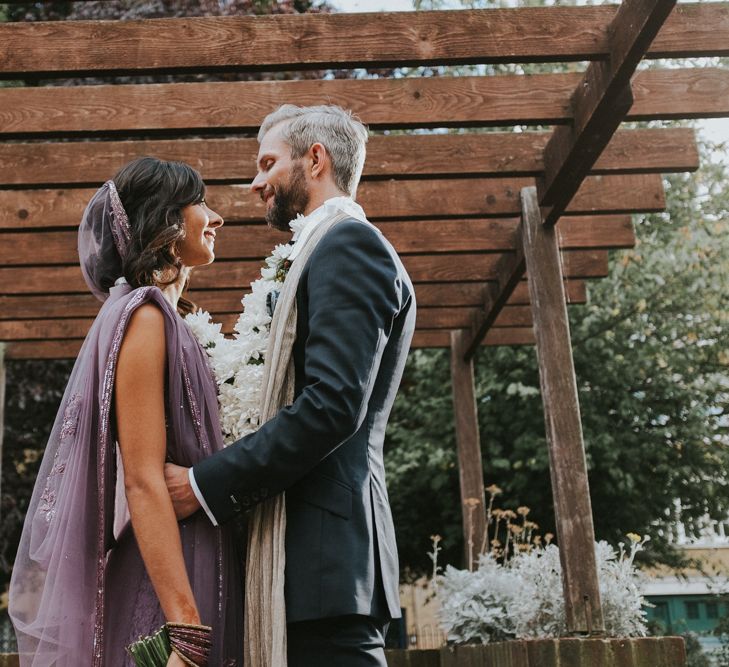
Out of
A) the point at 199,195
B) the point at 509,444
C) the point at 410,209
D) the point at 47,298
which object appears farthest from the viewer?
the point at 509,444

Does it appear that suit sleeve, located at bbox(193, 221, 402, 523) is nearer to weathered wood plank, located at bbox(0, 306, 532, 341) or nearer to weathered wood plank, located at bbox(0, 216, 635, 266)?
weathered wood plank, located at bbox(0, 216, 635, 266)

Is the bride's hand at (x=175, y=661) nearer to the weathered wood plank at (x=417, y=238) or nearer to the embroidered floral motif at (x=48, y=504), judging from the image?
the embroidered floral motif at (x=48, y=504)

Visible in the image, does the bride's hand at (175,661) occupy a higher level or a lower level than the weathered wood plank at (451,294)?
lower

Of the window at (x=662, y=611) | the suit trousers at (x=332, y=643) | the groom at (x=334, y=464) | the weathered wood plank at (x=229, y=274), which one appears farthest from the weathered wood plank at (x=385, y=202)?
the window at (x=662, y=611)

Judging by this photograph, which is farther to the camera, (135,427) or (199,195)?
(199,195)

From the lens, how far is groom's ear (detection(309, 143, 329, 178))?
7.81 ft

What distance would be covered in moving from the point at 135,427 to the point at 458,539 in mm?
9955

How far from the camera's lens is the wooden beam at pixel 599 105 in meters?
3.87

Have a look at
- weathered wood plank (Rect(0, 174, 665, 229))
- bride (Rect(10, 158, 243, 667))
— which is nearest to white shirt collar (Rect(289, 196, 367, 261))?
bride (Rect(10, 158, 243, 667))

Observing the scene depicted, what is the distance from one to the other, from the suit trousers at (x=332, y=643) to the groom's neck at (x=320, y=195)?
98 centimetres

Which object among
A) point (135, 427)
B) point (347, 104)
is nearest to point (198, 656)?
point (135, 427)

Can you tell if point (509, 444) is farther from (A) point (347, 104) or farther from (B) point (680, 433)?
(A) point (347, 104)

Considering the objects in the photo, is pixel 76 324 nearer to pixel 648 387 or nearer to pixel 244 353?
pixel 244 353

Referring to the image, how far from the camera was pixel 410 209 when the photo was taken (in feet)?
19.4
